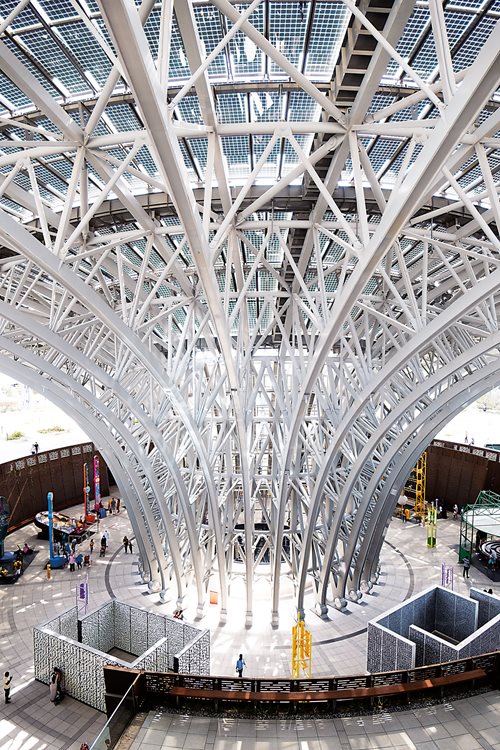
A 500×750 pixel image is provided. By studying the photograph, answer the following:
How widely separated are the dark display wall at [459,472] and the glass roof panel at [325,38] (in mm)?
31738

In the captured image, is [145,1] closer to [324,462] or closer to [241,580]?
[324,462]

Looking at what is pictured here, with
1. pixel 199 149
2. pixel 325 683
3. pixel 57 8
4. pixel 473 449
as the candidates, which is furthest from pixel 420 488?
pixel 57 8

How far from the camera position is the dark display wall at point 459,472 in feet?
116

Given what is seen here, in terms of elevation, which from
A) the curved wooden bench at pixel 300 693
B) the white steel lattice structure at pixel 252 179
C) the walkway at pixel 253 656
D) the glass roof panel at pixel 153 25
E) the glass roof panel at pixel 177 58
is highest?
the glass roof panel at pixel 153 25

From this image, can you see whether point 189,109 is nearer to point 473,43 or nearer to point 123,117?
point 123,117

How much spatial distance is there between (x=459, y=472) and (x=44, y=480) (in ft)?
102

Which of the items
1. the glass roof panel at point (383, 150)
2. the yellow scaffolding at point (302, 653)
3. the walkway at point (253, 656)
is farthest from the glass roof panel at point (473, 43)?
the yellow scaffolding at point (302, 653)

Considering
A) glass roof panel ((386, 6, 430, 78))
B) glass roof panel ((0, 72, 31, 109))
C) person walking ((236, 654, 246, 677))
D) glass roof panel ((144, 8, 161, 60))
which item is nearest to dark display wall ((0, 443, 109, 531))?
person walking ((236, 654, 246, 677))

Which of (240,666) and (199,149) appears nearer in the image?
(199,149)

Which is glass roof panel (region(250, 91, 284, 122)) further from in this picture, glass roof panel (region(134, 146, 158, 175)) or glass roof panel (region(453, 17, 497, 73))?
glass roof panel (region(453, 17, 497, 73))

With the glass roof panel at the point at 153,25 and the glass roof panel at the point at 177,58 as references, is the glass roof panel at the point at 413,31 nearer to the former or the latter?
the glass roof panel at the point at 177,58

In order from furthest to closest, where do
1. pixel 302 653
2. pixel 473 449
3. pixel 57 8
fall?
1. pixel 473 449
2. pixel 302 653
3. pixel 57 8

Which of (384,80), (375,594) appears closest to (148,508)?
(375,594)

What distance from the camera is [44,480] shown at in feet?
122
